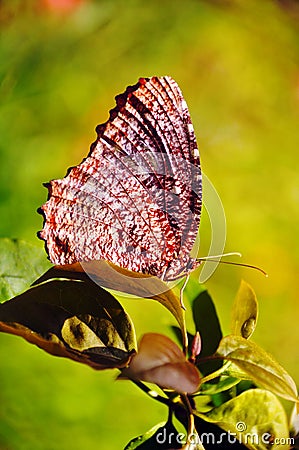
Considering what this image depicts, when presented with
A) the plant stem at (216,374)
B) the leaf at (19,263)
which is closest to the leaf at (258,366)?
the plant stem at (216,374)

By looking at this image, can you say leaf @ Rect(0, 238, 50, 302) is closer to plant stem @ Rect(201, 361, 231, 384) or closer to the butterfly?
the butterfly

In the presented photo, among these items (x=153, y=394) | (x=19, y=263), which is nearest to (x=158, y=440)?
(x=153, y=394)

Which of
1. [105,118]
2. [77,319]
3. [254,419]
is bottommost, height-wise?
[254,419]

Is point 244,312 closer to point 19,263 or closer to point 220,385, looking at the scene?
point 220,385

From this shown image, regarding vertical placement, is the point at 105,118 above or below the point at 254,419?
above

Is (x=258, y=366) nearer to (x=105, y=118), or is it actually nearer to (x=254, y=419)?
(x=254, y=419)

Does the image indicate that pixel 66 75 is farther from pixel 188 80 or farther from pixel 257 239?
pixel 257 239

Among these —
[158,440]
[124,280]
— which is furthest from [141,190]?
[158,440]

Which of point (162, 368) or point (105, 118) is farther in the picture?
point (105, 118)

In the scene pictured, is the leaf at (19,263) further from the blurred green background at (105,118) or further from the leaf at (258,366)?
the leaf at (258,366)
